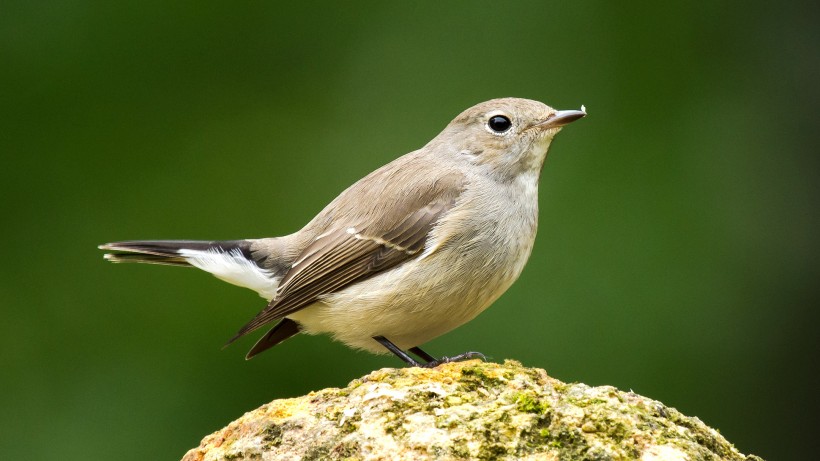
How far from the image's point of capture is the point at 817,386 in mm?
7082

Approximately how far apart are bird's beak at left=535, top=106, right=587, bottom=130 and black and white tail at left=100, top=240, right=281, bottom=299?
165 cm

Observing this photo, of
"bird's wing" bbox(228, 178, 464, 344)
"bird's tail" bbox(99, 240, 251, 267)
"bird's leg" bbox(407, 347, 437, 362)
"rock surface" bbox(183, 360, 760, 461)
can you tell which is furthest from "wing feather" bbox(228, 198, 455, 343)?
"rock surface" bbox(183, 360, 760, 461)

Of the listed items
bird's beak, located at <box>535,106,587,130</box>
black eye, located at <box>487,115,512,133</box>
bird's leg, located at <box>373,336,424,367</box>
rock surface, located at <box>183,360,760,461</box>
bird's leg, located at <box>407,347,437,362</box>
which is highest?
bird's beak, located at <box>535,106,587,130</box>

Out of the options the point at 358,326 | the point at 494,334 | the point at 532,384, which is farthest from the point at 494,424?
the point at 494,334

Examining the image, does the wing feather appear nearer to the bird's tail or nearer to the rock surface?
the bird's tail

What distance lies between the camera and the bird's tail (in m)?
5.52

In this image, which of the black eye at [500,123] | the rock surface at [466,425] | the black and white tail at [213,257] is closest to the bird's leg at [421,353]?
the black and white tail at [213,257]

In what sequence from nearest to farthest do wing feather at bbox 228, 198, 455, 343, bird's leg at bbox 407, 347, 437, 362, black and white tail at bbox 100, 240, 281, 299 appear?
wing feather at bbox 228, 198, 455, 343
bird's leg at bbox 407, 347, 437, 362
black and white tail at bbox 100, 240, 281, 299

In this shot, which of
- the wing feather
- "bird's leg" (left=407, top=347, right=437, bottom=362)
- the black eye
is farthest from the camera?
the black eye

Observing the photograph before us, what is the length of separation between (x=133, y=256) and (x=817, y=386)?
188 inches

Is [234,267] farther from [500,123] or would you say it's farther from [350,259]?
[500,123]

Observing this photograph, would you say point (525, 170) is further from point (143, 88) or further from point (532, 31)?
point (143, 88)

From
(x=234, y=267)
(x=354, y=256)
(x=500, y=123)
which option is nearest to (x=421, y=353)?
(x=354, y=256)

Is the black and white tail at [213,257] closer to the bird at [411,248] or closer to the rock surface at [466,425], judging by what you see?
the bird at [411,248]
